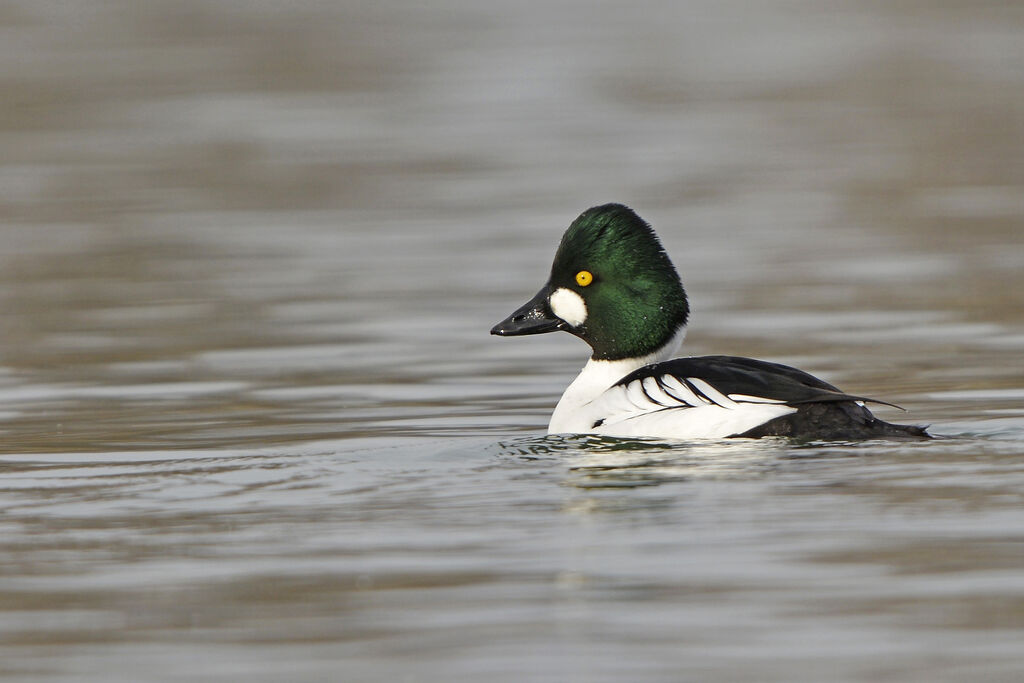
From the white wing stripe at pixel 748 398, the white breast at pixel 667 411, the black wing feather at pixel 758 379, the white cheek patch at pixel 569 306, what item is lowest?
the white breast at pixel 667 411

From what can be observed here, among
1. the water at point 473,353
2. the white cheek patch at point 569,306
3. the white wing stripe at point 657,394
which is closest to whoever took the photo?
the water at point 473,353

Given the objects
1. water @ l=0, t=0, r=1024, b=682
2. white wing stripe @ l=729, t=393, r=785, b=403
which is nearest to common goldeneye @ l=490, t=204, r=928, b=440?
white wing stripe @ l=729, t=393, r=785, b=403

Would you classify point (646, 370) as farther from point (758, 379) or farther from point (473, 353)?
point (473, 353)

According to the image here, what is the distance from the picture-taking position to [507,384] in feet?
34.3

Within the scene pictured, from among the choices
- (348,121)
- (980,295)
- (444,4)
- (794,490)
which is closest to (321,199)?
(348,121)

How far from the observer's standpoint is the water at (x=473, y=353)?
5332 mm

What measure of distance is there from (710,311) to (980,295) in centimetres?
168

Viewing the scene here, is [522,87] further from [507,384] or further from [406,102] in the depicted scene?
[507,384]

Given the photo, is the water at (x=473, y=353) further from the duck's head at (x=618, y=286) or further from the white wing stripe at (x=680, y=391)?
the duck's head at (x=618, y=286)

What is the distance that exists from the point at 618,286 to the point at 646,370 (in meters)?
0.56

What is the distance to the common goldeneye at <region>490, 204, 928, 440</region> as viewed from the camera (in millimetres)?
7730

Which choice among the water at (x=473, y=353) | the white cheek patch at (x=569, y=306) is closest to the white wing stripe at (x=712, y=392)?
the water at (x=473, y=353)

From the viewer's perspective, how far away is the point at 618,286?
8.80 m

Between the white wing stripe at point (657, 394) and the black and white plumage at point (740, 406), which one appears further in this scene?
the white wing stripe at point (657, 394)
